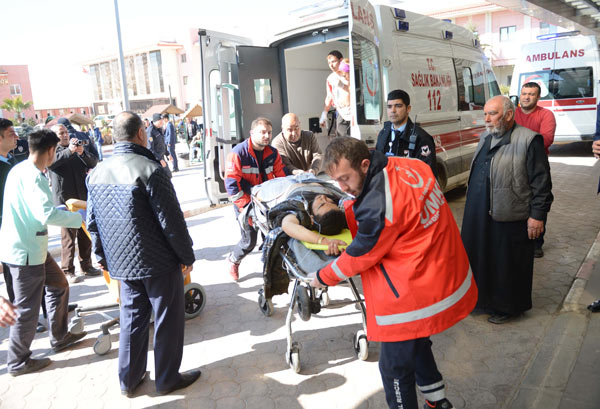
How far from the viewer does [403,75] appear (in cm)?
583

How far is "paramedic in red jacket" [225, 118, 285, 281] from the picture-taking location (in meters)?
4.59

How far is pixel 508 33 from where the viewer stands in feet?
114

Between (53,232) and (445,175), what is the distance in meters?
6.74

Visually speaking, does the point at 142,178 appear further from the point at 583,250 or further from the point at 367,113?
the point at 583,250

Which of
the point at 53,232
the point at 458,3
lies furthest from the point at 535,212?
the point at 458,3

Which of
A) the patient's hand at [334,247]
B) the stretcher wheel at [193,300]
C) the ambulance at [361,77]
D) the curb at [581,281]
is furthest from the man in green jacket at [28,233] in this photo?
the curb at [581,281]

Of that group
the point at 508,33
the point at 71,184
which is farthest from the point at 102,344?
the point at 508,33

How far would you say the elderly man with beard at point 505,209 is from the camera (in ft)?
11.6

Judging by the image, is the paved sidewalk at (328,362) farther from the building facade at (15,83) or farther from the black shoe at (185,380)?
the building facade at (15,83)

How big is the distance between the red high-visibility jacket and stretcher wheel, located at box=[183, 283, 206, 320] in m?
2.35

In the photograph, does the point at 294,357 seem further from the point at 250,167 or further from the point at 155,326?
the point at 250,167

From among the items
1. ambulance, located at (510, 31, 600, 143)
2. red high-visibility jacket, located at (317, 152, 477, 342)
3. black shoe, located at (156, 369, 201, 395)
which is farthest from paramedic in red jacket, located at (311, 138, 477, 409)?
ambulance, located at (510, 31, 600, 143)

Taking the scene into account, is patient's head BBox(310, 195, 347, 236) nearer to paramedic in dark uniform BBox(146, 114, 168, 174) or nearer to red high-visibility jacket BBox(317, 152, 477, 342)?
red high-visibility jacket BBox(317, 152, 477, 342)

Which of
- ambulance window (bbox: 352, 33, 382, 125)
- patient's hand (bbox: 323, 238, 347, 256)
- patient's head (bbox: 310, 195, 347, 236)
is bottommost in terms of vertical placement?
patient's hand (bbox: 323, 238, 347, 256)
